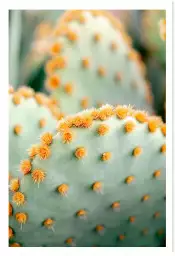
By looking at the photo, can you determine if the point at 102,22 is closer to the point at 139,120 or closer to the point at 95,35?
the point at 95,35

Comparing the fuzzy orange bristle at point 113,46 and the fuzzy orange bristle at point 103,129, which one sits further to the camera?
the fuzzy orange bristle at point 113,46

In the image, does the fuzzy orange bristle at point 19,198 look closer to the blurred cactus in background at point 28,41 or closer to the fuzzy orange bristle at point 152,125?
the fuzzy orange bristle at point 152,125

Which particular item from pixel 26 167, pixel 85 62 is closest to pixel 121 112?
pixel 26 167

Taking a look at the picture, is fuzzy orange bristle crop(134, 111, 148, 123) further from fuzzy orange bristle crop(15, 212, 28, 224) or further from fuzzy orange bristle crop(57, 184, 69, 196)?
fuzzy orange bristle crop(15, 212, 28, 224)

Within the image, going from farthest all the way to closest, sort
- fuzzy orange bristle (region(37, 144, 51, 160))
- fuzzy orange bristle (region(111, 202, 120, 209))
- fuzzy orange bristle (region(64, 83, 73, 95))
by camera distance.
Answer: fuzzy orange bristle (region(64, 83, 73, 95)), fuzzy orange bristle (region(111, 202, 120, 209)), fuzzy orange bristle (region(37, 144, 51, 160))

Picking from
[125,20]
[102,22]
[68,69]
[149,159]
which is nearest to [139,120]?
[149,159]

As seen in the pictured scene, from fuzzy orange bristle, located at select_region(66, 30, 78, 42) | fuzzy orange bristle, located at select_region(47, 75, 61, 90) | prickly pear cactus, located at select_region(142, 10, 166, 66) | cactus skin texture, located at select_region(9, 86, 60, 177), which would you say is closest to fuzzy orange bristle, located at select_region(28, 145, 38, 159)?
cactus skin texture, located at select_region(9, 86, 60, 177)

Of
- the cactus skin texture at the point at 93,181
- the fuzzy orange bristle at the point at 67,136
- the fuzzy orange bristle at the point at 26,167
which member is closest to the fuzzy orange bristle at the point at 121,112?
the cactus skin texture at the point at 93,181
